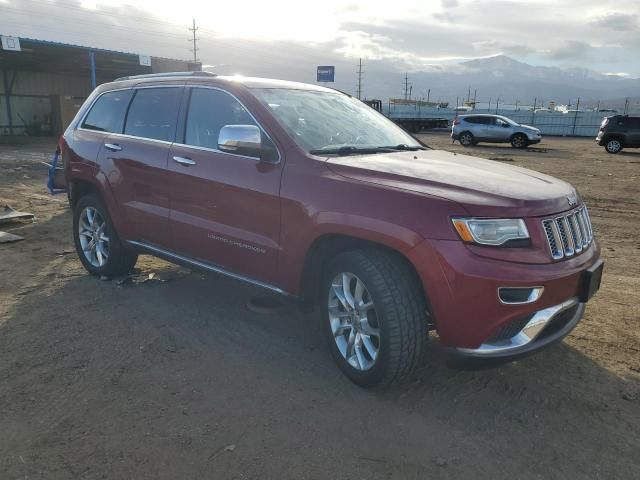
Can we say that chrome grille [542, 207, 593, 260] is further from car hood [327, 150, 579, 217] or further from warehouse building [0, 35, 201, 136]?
warehouse building [0, 35, 201, 136]

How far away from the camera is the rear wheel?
88.7 ft

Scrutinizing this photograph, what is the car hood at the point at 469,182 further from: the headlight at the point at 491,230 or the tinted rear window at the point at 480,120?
the tinted rear window at the point at 480,120

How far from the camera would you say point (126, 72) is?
98.6ft

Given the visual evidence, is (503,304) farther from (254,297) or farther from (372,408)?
(254,297)

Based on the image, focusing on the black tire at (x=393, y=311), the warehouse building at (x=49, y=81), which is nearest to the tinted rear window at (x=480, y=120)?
the warehouse building at (x=49, y=81)

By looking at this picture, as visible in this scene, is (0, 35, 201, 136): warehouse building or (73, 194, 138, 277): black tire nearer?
(73, 194, 138, 277): black tire

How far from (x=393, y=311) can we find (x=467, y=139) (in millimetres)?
25901

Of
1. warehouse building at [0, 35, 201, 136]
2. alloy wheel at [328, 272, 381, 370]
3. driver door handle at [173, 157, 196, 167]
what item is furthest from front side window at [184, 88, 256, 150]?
warehouse building at [0, 35, 201, 136]

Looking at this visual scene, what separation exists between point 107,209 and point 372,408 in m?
3.26

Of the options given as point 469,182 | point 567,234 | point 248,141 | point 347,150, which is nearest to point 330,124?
point 347,150

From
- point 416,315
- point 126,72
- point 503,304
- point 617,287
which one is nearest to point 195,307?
point 416,315

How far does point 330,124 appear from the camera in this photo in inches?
156

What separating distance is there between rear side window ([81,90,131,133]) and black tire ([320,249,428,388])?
3.03 meters

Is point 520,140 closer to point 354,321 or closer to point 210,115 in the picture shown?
point 210,115
